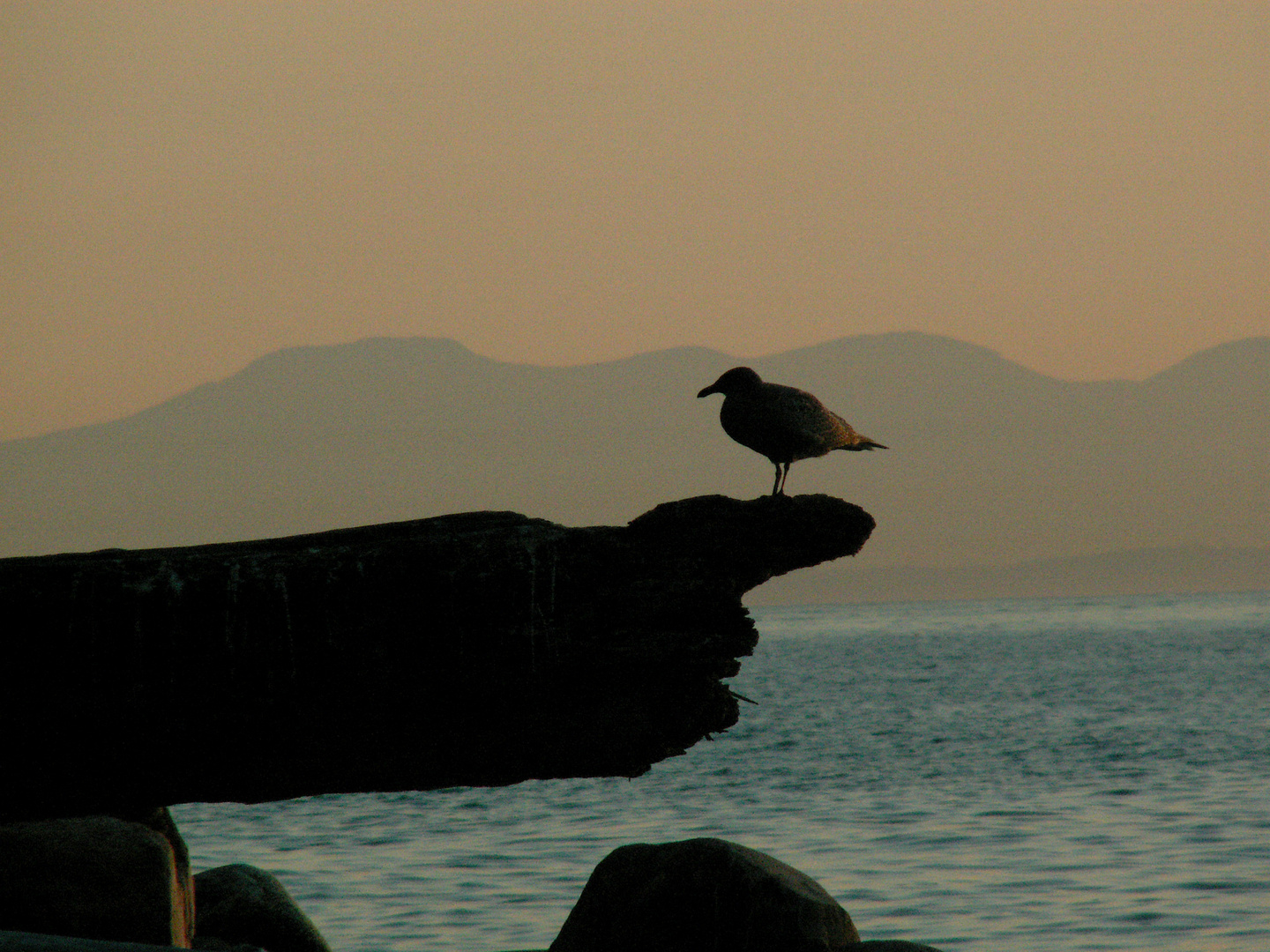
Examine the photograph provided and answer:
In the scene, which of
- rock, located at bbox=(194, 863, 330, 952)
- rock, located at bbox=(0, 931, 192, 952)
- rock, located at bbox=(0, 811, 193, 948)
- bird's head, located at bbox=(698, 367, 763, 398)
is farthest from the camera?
rock, located at bbox=(194, 863, 330, 952)

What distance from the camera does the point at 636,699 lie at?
8.02 metres

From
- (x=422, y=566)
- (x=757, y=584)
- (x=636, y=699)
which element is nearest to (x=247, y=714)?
(x=422, y=566)

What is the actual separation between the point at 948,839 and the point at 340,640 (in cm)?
1168

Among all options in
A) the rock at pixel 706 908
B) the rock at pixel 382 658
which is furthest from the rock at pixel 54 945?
the rock at pixel 706 908

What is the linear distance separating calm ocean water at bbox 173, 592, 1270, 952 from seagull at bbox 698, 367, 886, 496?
475cm

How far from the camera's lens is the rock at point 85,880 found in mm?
8633

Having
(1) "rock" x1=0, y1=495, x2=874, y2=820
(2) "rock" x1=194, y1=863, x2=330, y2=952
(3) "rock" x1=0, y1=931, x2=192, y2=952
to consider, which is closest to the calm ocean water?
(2) "rock" x1=194, y1=863, x2=330, y2=952

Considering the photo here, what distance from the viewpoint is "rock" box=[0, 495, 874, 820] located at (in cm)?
796

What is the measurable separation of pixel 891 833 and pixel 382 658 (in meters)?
11.6

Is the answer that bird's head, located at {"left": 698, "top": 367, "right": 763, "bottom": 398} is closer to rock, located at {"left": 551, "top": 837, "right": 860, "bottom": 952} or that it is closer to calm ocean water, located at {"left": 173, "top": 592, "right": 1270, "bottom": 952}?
rock, located at {"left": 551, "top": 837, "right": 860, "bottom": 952}

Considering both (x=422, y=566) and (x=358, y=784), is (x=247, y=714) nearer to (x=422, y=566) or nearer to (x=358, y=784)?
(x=358, y=784)

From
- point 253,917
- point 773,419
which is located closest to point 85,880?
point 253,917

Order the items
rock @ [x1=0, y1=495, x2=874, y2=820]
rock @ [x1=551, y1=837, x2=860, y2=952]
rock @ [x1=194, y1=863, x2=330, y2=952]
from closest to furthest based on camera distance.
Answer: rock @ [x1=0, y1=495, x2=874, y2=820] → rock @ [x1=551, y1=837, x2=860, y2=952] → rock @ [x1=194, y1=863, x2=330, y2=952]

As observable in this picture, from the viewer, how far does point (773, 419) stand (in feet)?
33.8
